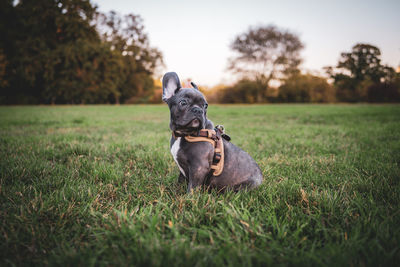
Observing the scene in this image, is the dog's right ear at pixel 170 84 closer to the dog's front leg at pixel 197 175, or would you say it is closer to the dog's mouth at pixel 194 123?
the dog's mouth at pixel 194 123

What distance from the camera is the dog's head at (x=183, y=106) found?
6.56ft

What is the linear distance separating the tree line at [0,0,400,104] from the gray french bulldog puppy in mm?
29242

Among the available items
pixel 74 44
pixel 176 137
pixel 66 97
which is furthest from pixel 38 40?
pixel 176 137

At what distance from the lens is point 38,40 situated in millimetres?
27391

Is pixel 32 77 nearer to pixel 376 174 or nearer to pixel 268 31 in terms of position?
pixel 376 174

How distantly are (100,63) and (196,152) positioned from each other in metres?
33.9

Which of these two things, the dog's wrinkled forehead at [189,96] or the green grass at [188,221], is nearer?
the green grass at [188,221]

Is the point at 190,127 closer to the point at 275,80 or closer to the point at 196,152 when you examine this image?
the point at 196,152

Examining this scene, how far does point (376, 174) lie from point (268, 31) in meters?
42.5

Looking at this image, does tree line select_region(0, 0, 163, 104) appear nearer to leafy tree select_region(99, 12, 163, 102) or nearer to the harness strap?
leafy tree select_region(99, 12, 163, 102)

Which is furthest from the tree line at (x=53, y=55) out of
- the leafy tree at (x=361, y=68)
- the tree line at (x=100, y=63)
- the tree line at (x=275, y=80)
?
the leafy tree at (x=361, y=68)

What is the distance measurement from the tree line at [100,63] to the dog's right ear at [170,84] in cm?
2958

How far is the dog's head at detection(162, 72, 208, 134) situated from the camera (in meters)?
2.00

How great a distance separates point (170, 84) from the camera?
224cm
